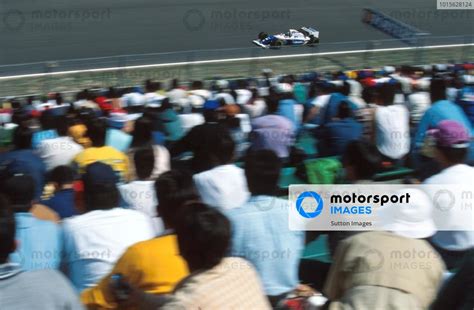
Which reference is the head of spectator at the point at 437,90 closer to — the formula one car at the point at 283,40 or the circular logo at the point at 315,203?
the circular logo at the point at 315,203

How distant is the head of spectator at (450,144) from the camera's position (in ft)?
14.2

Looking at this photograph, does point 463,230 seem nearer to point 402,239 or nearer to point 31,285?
point 402,239

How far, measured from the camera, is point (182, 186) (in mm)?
3674

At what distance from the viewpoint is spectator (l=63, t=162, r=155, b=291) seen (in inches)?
138

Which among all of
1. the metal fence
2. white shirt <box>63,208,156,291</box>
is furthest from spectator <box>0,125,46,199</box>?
the metal fence

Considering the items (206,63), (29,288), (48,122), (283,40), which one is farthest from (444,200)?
(283,40)

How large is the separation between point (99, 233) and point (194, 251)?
905 millimetres

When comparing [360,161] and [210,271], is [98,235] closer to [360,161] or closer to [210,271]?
[210,271]

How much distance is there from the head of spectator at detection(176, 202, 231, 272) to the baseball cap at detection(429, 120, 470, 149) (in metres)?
1.98

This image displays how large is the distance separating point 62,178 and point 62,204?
0.19 meters

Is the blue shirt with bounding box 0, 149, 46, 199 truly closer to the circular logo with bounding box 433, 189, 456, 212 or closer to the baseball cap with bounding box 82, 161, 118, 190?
the baseball cap with bounding box 82, 161, 118, 190

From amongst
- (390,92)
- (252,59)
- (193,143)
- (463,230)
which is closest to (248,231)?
(463,230)

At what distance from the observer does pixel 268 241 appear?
3684 millimetres

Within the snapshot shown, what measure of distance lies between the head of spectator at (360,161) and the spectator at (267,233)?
1.71 feet
